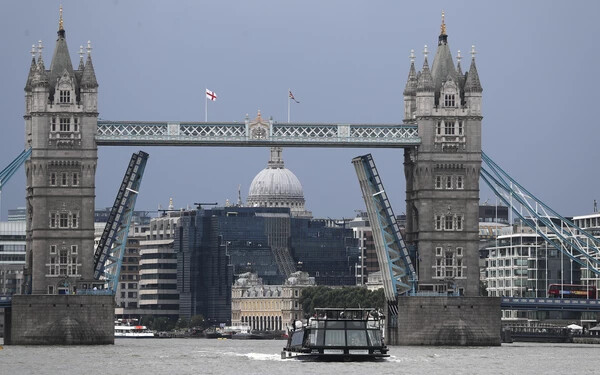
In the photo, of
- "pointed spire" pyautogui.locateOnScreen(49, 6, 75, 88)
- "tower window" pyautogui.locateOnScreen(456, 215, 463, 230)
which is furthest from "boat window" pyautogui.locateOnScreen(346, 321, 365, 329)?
"pointed spire" pyautogui.locateOnScreen(49, 6, 75, 88)

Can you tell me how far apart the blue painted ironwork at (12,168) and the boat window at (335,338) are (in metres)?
41.5

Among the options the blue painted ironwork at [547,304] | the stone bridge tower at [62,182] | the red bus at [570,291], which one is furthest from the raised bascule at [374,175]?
the red bus at [570,291]

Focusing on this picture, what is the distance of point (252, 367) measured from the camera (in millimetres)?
124188

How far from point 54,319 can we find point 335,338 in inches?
1385

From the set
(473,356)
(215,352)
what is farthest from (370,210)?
(473,356)

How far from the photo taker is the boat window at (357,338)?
5022 inches

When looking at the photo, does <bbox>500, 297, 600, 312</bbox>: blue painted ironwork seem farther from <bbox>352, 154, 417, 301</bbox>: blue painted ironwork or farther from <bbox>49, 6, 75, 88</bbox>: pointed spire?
<bbox>49, 6, 75, 88</bbox>: pointed spire

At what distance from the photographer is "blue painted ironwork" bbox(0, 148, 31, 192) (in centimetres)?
16025

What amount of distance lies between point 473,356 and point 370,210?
91.5ft

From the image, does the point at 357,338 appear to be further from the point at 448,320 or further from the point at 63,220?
the point at 63,220

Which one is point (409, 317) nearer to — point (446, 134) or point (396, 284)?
point (396, 284)

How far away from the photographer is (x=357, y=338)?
5034 inches

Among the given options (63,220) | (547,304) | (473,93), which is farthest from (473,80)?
(63,220)

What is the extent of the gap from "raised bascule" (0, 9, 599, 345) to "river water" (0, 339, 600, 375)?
6.12 metres
